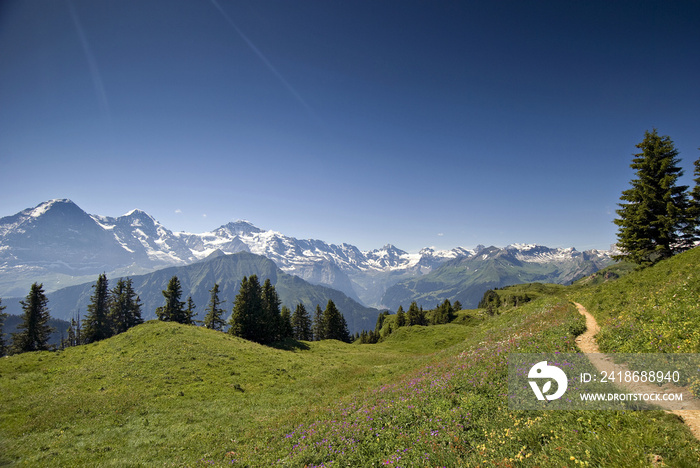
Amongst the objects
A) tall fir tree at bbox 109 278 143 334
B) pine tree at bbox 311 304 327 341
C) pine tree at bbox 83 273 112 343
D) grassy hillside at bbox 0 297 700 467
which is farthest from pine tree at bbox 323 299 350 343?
grassy hillside at bbox 0 297 700 467

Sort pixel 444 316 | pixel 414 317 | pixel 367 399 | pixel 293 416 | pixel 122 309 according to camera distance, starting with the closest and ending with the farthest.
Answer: pixel 367 399
pixel 293 416
pixel 122 309
pixel 444 316
pixel 414 317

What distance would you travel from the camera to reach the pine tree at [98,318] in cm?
5959

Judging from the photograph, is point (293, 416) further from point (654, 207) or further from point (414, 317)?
point (414, 317)

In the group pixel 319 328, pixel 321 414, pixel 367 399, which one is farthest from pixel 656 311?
pixel 319 328

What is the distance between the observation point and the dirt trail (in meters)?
6.78

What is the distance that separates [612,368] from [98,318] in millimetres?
85590

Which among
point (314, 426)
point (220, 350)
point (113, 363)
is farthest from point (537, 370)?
point (113, 363)

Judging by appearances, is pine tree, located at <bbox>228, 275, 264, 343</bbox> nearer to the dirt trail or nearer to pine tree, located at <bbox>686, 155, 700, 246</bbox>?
the dirt trail

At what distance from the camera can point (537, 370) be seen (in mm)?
11492

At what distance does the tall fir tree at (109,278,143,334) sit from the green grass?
31671 millimetres

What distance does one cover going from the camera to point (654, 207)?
29172 millimetres

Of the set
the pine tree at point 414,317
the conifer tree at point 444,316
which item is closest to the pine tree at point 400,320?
the pine tree at point 414,317

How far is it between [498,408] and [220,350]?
37358mm

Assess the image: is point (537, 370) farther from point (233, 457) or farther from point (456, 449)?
point (233, 457)
